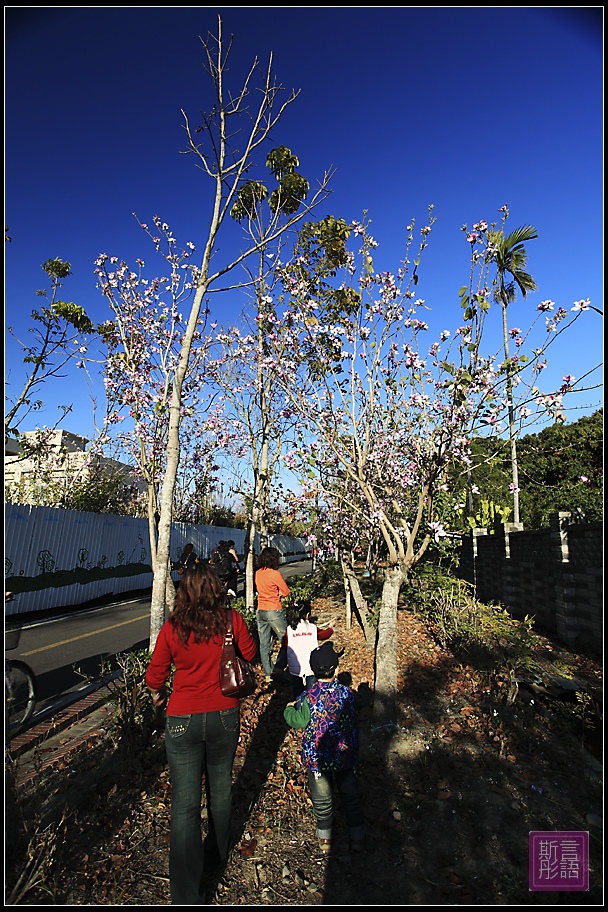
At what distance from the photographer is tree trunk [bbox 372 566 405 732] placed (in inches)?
216

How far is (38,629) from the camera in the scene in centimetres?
1070

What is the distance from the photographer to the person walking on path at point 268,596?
22.2ft

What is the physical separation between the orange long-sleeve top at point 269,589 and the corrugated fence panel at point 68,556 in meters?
3.99

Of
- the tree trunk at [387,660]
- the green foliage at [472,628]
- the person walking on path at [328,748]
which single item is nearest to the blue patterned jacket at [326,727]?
the person walking on path at [328,748]

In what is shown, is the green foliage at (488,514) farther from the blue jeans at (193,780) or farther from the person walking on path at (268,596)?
the blue jeans at (193,780)

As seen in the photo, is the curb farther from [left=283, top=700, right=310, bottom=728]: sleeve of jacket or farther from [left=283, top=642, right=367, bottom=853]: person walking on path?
[left=283, top=642, right=367, bottom=853]: person walking on path

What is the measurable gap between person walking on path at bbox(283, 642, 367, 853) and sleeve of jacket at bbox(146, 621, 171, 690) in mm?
972

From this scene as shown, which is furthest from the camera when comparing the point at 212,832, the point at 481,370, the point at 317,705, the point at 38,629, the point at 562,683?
the point at 38,629

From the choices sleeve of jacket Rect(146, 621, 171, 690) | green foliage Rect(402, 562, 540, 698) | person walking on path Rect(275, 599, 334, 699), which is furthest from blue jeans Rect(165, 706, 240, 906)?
green foliage Rect(402, 562, 540, 698)

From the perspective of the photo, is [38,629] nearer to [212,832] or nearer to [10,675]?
[10,675]

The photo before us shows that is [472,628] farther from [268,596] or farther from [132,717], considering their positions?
[132,717]

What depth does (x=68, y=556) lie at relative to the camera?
14.9m

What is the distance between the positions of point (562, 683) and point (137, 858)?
16.3 feet

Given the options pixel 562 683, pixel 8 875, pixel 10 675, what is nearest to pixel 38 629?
pixel 10 675
